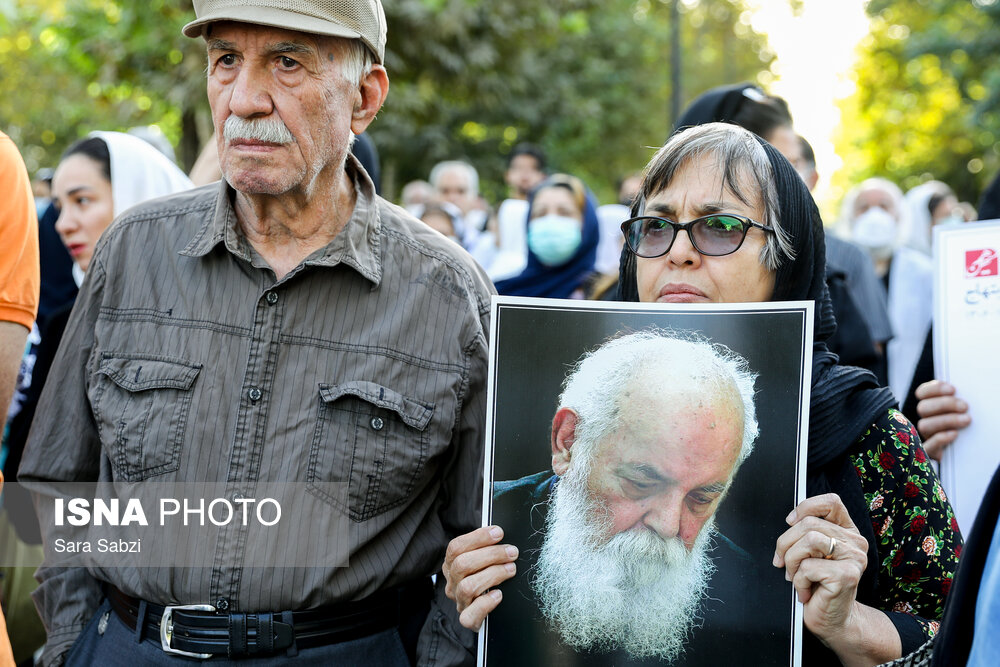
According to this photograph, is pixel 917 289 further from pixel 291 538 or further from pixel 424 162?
pixel 424 162

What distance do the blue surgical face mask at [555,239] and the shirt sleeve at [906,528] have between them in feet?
13.2

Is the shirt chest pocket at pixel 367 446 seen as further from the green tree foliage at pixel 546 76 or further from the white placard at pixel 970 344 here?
the green tree foliage at pixel 546 76

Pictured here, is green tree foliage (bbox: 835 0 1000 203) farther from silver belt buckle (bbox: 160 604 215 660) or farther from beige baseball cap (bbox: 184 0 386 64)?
silver belt buckle (bbox: 160 604 215 660)

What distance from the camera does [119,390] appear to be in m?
2.41

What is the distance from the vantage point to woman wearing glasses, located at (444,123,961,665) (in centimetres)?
183

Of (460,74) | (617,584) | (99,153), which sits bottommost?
(617,584)

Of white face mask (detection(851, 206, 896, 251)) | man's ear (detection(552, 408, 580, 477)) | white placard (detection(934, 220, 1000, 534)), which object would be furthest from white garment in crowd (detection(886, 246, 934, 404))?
man's ear (detection(552, 408, 580, 477))

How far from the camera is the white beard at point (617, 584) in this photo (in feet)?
6.06

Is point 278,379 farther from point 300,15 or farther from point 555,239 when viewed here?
point 555,239

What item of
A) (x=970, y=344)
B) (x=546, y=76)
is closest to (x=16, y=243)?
(x=970, y=344)

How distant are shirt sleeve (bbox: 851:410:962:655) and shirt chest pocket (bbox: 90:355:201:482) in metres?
1.49

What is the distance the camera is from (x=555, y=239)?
19.6ft

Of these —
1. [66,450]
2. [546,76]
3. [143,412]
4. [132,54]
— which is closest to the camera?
[143,412]

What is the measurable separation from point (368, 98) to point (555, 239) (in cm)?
336
